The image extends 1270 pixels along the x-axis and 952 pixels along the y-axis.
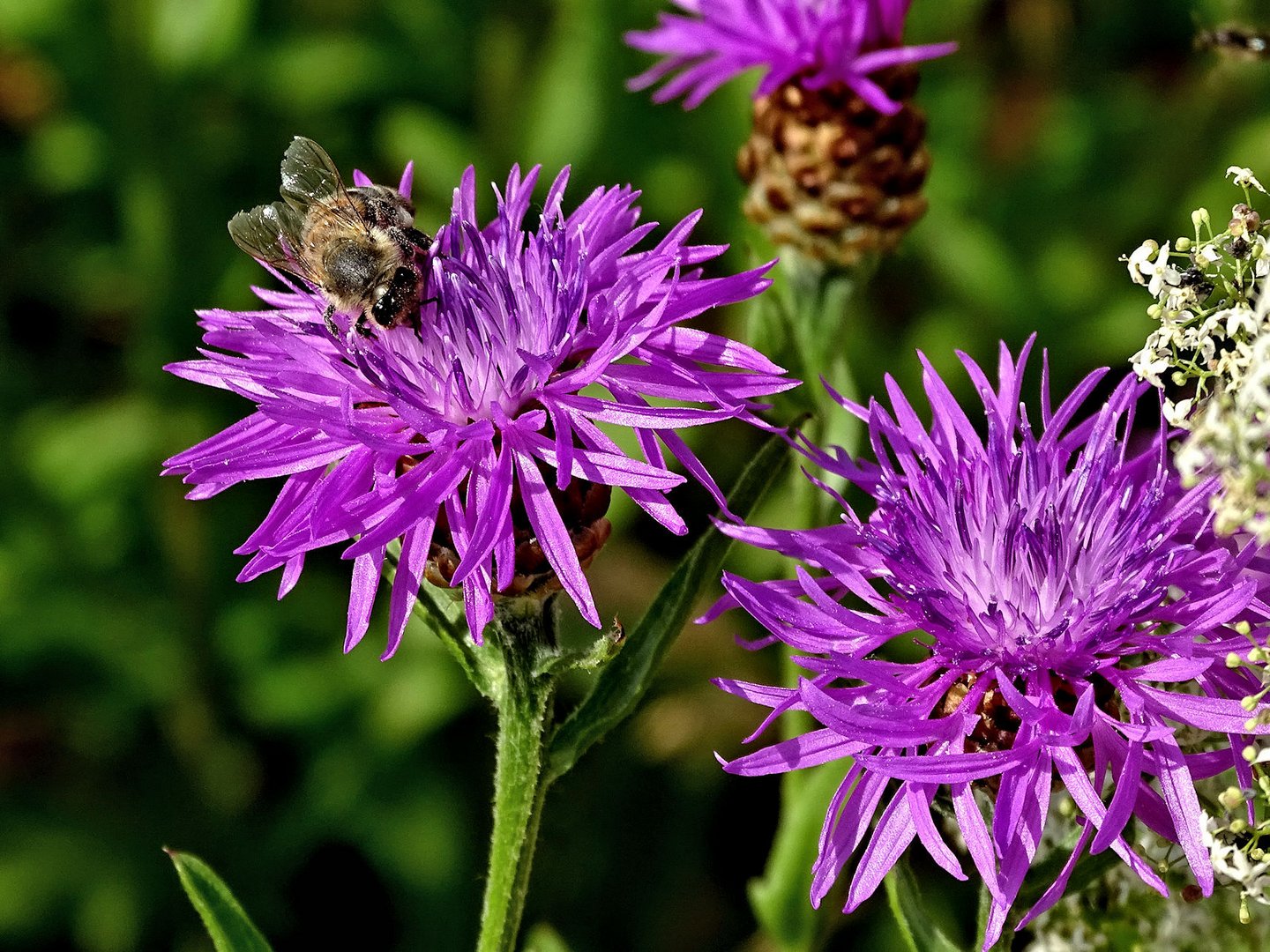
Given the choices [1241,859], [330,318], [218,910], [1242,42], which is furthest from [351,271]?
[1242,42]

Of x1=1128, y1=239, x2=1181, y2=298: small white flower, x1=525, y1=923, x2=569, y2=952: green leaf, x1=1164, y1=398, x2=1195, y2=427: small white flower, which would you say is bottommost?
x1=525, y1=923, x2=569, y2=952: green leaf

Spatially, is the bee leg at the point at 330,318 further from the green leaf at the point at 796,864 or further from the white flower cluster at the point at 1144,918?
the white flower cluster at the point at 1144,918

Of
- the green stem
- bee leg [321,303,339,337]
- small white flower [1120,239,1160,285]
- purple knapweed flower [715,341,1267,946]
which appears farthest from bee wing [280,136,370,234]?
small white flower [1120,239,1160,285]

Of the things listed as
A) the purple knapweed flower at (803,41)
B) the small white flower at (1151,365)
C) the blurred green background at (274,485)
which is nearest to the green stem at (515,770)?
the small white flower at (1151,365)

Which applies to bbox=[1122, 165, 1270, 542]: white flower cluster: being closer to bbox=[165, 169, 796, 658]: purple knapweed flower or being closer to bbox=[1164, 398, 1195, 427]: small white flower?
bbox=[1164, 398, 1195, 427]: small white flower

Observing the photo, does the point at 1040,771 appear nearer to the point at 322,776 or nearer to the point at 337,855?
the point at 322,776

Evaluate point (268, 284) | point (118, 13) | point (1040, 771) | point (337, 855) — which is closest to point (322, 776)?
point (337, 855)
